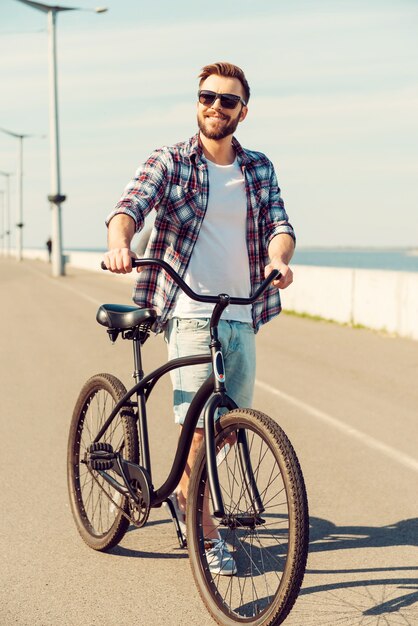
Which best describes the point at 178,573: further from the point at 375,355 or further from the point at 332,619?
the point at 375,355

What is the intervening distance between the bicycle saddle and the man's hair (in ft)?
3.27

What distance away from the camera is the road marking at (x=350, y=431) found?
704 cm

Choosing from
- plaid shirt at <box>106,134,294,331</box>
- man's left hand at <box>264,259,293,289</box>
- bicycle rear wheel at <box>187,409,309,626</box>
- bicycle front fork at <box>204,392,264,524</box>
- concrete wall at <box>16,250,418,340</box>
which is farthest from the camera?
concrete wall at <box>16,250,418,340</box>

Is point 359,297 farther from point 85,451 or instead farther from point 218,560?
point 218,560

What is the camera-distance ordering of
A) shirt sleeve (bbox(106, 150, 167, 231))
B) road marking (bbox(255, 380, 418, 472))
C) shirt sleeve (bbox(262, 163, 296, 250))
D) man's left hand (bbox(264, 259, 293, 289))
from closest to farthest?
man's left hand (bbox(264, 259, 293, 289)) < shirt sleeve (bbox(106, 150, 167, 231)) < shirt sleeve (bbox(262, 163, 296, 250)) < road marking (bbox(255, 380, 418, 472))

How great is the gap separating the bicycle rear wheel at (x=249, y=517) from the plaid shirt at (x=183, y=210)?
79 centimetres

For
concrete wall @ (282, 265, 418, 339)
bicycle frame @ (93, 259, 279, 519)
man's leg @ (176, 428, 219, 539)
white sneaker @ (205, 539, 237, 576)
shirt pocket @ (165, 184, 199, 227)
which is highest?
shirt pocket @ (165, 184, 199, 227)

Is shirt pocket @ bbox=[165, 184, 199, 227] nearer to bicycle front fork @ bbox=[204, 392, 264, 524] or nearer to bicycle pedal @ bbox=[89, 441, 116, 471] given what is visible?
bicycle front fork @ bbox=[204, 392, 264, 524]

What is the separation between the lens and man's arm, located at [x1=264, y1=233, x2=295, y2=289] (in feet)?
13.8

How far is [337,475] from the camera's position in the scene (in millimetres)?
6543

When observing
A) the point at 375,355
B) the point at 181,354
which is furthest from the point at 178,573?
the point at 375,355

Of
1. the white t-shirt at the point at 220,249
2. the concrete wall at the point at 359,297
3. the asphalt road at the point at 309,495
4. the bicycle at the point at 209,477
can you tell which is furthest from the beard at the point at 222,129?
the concrete wall at the point at 359,297

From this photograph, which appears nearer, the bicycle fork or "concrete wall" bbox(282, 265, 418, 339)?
the bicycle fork

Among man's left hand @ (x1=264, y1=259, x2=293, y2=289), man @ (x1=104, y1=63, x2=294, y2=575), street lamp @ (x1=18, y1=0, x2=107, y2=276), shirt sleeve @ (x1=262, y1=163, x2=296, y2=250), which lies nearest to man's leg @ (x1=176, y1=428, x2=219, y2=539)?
man @ (x1=104, y1=63, x2=294, y2=575)
